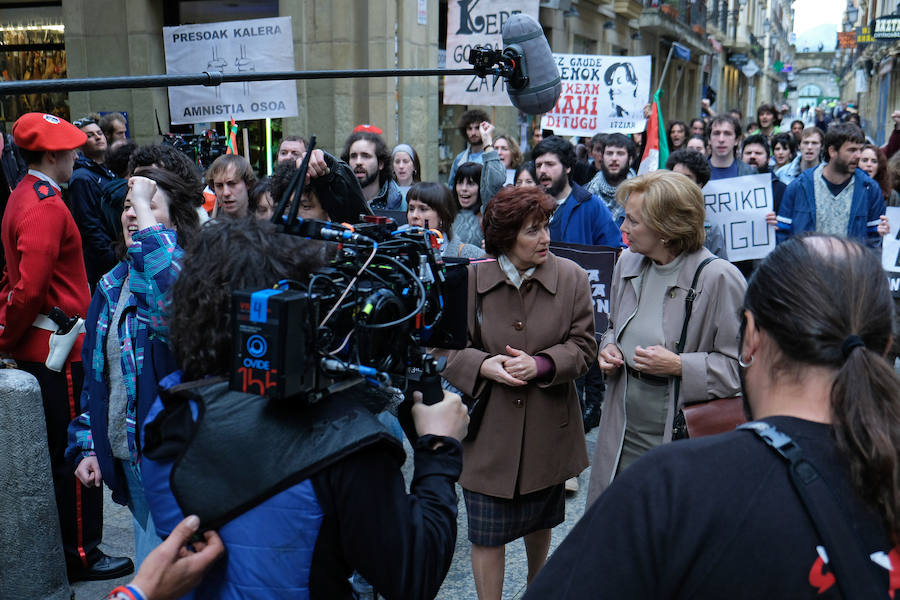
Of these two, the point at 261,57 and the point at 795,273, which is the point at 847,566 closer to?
the point at 795,273

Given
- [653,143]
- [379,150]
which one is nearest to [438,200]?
[379,150]

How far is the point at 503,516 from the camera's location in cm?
331

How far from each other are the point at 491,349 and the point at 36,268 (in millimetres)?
2026

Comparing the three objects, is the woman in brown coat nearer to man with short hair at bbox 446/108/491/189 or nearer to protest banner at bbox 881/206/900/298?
protest banner at bbox 881/206/900/298

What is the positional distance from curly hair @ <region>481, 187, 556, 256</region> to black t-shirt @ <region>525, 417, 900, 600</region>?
6.94 ft

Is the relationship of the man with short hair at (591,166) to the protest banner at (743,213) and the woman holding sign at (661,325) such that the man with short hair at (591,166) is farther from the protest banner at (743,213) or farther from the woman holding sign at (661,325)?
the woman holding sign at (661,325)

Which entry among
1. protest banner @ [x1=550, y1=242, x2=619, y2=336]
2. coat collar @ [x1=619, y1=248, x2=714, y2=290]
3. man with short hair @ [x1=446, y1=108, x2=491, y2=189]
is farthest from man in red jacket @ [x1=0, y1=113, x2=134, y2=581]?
man with short hair @ [x1=446, y1=108, x2=491, y2=189]

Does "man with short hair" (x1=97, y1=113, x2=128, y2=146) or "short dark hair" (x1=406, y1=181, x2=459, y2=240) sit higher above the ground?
"man with short hair" (x1=97, y1=113, x2=128, y2=146)

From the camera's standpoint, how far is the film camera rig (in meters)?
1.48

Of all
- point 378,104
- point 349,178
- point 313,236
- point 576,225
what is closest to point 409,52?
point 378,104

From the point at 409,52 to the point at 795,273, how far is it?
1003 centimetres

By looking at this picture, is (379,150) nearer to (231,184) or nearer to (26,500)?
(231,184)

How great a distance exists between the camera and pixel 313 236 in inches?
66.8

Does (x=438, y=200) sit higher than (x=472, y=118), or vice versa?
(x=472, y=118)
